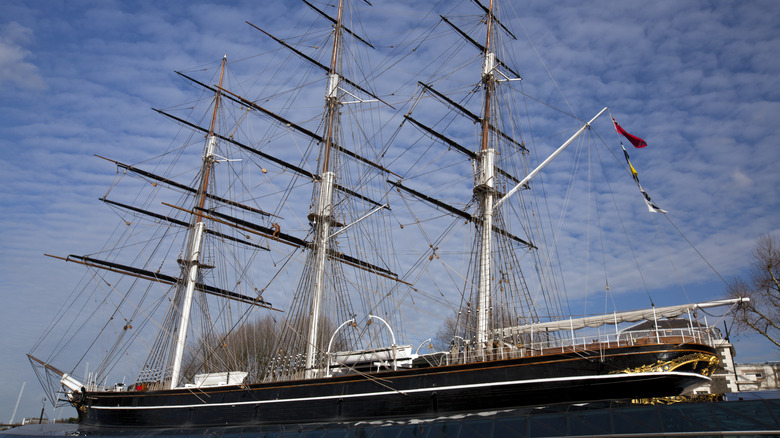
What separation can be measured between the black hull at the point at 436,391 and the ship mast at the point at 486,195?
238cm

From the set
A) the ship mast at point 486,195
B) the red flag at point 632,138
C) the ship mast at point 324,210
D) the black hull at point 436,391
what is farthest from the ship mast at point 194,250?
the red flag at point 632,138

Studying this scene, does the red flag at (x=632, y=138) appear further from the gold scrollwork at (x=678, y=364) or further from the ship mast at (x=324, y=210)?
the ship mast at (x=324, y=210)

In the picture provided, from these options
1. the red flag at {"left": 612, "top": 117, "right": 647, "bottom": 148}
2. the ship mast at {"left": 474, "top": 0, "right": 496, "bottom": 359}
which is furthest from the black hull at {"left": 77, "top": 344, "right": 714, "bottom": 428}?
the red flag at {"left": 612, "top": 117, "right": 647, "bottom": 148}

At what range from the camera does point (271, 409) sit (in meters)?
22.5

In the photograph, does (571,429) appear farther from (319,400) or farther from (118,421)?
(118,421)

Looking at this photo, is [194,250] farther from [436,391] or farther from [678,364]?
[678,364]

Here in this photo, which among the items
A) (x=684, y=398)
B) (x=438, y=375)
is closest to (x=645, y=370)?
(x=684, y=398)

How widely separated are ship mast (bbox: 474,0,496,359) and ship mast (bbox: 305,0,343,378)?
287 inches

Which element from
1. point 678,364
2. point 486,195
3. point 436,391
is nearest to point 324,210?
A: point 486,195

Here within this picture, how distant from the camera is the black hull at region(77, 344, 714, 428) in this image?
1612 centimetres

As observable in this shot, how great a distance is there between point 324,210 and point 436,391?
1343 centimetres

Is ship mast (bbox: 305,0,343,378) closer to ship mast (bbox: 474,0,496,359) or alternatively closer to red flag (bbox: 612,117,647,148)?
ship mast (bbox: 474,0,496,359)

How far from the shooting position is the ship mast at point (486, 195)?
22844 mm

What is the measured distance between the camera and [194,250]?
33031mm
